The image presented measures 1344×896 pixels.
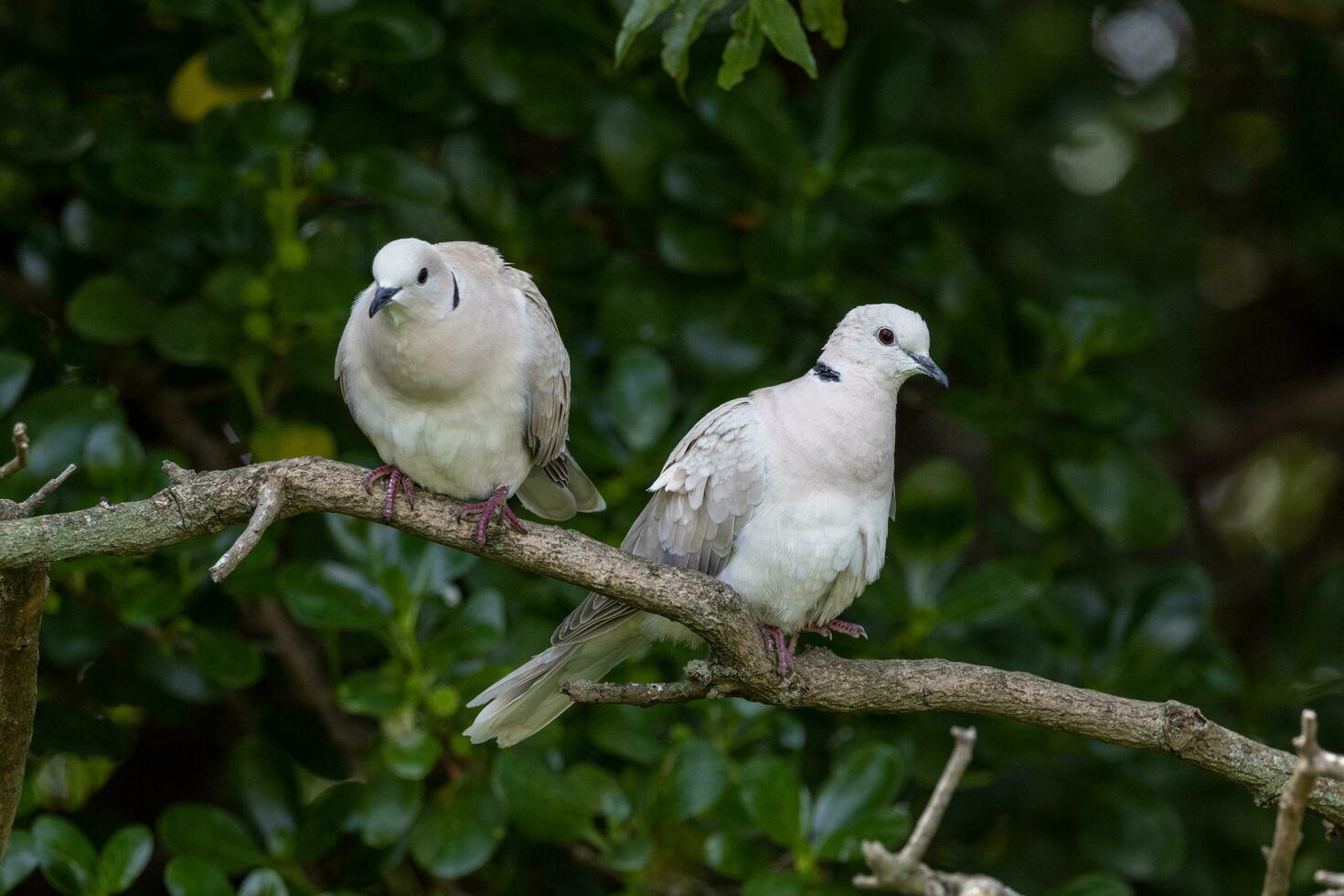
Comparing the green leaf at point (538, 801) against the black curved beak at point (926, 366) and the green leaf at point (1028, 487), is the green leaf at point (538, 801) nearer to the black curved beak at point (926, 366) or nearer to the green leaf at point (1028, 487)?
the black curved beak at point (926, 366)

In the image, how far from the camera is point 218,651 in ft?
10.8

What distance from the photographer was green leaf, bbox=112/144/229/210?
3375 mm

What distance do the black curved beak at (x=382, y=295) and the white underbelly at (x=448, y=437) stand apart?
277mm

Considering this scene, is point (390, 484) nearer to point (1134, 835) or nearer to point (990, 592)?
point (990, 592)

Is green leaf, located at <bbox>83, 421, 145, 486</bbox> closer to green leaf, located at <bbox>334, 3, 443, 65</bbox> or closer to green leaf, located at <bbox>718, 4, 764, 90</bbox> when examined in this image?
green leaf, located at <bbox>334, 3, 443, 65</bbox>

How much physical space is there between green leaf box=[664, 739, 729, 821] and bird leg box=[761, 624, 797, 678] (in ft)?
1.74

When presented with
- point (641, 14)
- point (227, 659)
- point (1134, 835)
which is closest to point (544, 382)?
point (641, 14)

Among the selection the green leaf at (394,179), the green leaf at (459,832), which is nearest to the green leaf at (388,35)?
the green leaf at (394,179)

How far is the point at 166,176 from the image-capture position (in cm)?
339

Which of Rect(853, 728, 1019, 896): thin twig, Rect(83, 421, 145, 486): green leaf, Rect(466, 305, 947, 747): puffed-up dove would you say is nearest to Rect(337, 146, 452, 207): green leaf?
Rect(83, 421, 145, 486): green leaf

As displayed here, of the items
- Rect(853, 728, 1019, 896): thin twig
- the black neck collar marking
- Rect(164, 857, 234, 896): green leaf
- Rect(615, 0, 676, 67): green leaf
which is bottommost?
Rect(164, 857, 234, 896): green leaf

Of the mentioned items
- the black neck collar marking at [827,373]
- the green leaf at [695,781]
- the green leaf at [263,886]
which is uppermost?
the black neck collar marking at [827,373]

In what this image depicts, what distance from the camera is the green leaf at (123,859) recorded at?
3014 mm

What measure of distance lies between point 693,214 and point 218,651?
1633 mm
